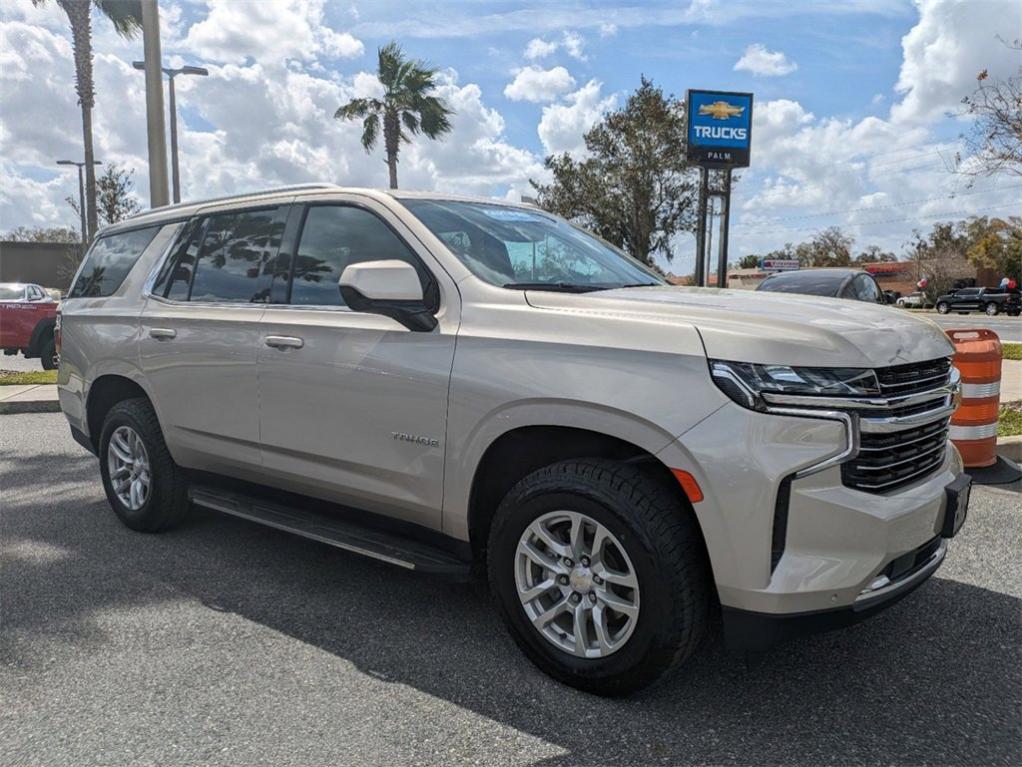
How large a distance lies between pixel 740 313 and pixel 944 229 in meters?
A: 82.3

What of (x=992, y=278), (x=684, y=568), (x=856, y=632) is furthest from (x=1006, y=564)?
(x=992, y=278)

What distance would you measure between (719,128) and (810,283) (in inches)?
545

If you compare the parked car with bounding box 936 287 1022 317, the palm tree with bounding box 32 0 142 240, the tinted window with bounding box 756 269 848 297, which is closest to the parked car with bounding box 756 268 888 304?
the tinted window with bounding box 756 269 848 297

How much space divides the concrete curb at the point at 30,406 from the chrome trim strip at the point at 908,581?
9.39 m

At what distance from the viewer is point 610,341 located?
2791 millimetres

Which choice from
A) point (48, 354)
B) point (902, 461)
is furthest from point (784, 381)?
point (48, 354)

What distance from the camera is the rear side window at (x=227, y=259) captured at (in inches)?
161

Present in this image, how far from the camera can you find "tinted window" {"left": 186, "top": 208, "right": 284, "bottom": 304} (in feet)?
13.4

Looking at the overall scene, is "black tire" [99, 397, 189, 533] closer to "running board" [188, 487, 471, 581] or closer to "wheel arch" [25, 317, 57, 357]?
"running board" [188, 487, 471, 581]

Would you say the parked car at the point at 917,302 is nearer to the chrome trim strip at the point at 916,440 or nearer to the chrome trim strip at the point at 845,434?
the chrome trim strip at the point at 916,440

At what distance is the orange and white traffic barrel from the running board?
406 centimetres

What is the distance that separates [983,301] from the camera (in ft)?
142

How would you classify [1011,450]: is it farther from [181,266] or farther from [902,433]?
[181,266]

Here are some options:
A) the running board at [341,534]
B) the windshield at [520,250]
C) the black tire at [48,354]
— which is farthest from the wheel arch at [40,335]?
the windshield at [520,250]
